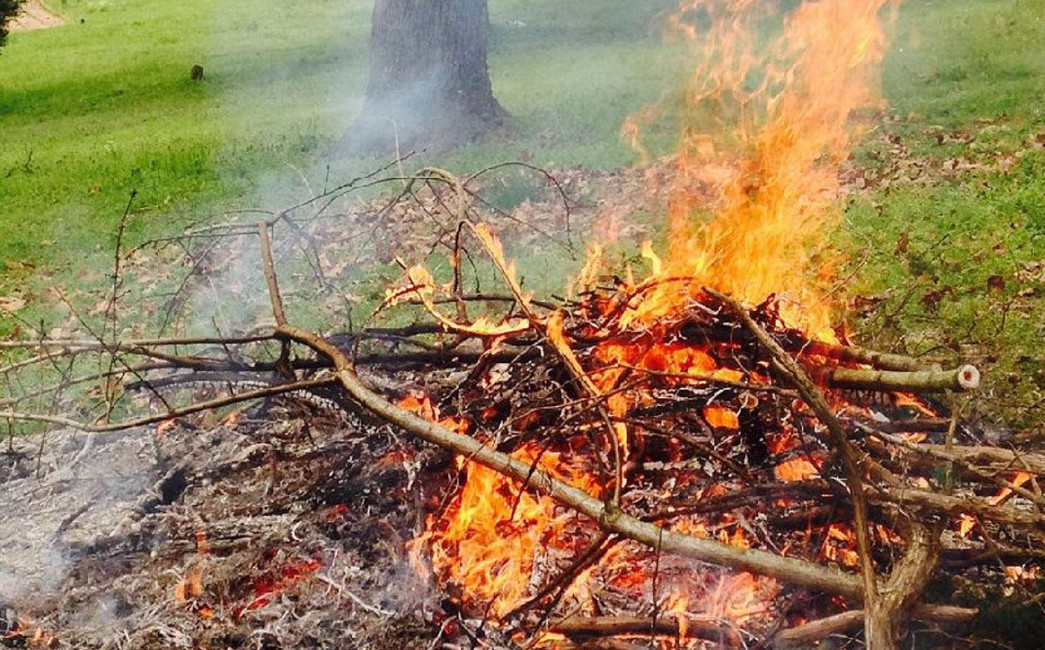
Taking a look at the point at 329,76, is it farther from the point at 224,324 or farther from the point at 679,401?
the point at 679,401

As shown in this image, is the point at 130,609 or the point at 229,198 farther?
the point at 229,198

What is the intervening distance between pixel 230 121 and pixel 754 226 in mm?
11599

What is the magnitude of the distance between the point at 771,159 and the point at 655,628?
404cm

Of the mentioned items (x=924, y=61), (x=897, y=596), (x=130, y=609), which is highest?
(x=924, y=61)

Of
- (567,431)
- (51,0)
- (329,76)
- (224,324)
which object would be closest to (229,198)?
(224,324)

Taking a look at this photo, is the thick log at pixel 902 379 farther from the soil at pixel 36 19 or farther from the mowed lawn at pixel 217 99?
the soil at pixel 36 19

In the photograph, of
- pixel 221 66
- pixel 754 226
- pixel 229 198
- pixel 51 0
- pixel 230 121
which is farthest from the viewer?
pixel 51 0

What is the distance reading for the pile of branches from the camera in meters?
3.31

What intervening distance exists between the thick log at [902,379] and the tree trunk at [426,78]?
27.2 ft

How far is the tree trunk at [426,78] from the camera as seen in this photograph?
38.2 ft

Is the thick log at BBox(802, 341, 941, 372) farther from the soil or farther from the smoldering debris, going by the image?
the soil

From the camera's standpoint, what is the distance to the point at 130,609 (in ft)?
13.7

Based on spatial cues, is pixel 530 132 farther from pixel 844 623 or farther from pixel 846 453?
pixel 844 623

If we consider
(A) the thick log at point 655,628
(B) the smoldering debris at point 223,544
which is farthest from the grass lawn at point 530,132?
(A) the thick log at point 655,628
